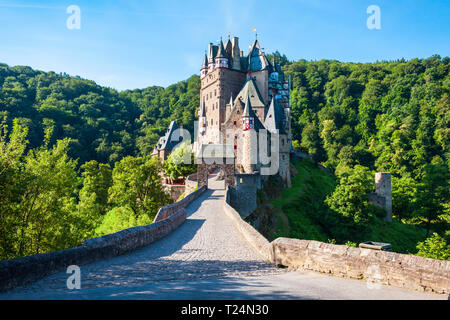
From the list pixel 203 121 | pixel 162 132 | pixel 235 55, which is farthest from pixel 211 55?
pixel 162 132

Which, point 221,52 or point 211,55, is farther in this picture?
point 211,55

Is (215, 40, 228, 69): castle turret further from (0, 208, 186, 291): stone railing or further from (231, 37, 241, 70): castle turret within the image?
(0, 208, 186, 291): stone railing

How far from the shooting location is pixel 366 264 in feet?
22.2

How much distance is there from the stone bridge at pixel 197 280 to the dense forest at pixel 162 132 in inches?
220

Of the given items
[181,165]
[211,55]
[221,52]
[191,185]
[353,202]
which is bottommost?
[353,202]

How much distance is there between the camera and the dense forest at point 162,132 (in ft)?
58.8

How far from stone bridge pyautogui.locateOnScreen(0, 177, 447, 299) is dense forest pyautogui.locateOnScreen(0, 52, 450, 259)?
18.3 ft

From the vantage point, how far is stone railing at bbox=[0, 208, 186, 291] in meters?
5.79

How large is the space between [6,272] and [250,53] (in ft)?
180

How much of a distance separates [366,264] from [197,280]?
3.84m

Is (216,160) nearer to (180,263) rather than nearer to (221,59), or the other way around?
(180,263)

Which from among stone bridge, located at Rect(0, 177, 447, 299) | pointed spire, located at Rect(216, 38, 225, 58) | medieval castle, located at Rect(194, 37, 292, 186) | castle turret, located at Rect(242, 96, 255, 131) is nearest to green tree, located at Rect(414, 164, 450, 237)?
medieval castle, located at Rect(194, 37, 292, 186)

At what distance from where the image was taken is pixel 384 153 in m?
70.9
